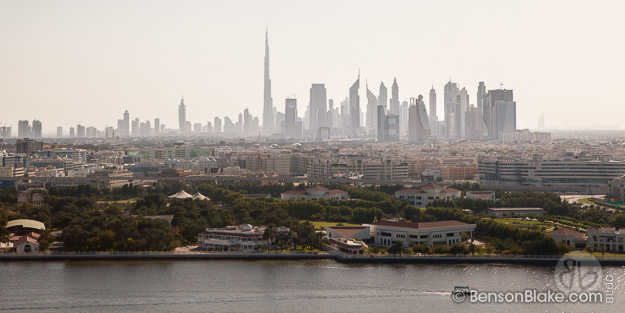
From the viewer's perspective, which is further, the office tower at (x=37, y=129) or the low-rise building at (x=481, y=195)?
the office tower at (x=37, y=129)

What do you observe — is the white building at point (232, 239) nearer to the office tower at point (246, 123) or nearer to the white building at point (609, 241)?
the white building at point (609, 241)

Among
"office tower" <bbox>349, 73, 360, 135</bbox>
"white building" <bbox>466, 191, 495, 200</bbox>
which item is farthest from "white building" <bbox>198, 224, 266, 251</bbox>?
"office tower" <bbox>349, 73, 360, 135</bbox>

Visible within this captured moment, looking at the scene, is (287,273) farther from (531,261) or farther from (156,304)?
(531,261)

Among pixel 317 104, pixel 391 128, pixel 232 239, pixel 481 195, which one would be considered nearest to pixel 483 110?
pixel 391 128

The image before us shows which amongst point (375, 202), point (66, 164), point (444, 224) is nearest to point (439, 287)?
point (444, 224)

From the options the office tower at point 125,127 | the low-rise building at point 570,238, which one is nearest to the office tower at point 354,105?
the office tower at point 125,127

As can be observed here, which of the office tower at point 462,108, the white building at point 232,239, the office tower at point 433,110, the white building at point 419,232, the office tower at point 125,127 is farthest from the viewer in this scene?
the office tower at point 125,127
